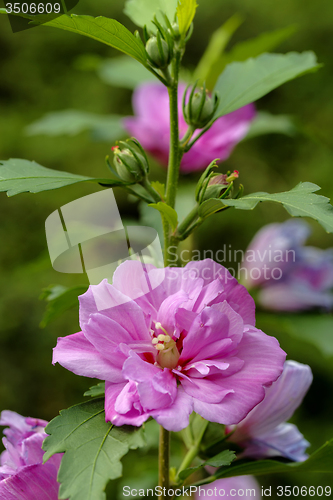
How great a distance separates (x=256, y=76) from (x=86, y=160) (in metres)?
1.06

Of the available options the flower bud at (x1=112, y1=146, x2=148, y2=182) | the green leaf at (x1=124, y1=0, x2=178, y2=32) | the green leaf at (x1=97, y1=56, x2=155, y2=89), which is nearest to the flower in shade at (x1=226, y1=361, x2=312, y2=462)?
the flower bud at (x1=112, y1=146, x2=148, y2=182)

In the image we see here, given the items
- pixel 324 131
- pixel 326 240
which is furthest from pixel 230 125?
pixel 324 131

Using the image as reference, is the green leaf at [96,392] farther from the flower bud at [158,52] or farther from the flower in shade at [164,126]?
the flower in shade at [164,126]

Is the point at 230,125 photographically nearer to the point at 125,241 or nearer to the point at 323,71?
the point at 125,241

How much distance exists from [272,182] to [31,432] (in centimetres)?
127

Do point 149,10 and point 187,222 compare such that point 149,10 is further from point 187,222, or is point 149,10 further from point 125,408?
point 125,408

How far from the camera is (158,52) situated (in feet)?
1.27

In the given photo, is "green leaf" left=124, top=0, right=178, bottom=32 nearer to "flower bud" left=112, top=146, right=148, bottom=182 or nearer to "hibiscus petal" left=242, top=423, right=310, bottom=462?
"flower bud" left=112, top=146, right=148, bottom=182

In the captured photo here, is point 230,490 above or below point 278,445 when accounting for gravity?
below

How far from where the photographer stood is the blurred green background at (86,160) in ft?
4.28

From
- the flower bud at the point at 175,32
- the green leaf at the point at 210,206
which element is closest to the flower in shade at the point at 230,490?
the green leaf at the point at 210,206

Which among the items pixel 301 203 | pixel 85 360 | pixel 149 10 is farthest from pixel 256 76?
pixel 85 360

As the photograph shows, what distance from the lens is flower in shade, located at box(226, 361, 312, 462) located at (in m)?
0.44

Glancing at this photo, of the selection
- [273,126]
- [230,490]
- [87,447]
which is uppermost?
[273,126]
